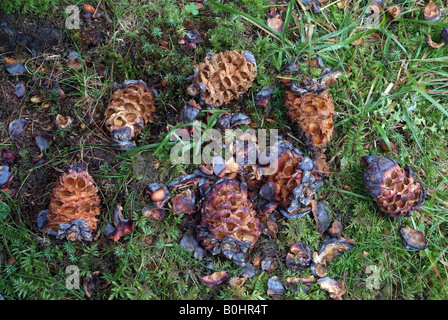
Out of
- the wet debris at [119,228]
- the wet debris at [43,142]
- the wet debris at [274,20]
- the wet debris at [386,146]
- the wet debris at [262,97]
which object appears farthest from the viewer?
the wet debris at [274,20]

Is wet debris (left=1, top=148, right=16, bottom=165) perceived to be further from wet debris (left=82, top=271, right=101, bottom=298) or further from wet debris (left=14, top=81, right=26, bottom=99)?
wet debris (left=82, top=271, right=101, bottom=298)

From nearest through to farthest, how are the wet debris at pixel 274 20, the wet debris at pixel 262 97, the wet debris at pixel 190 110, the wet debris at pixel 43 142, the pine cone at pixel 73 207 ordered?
the pine cone at pixel 73 207
the wet debris at pixel 190 110
the wet debris at pixel 43 142
the wet debris at pixel 262 97
the wet debris at pixel 274 20

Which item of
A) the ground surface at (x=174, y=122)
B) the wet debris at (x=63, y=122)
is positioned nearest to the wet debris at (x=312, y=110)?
the ground surface at (x=174, y=122)

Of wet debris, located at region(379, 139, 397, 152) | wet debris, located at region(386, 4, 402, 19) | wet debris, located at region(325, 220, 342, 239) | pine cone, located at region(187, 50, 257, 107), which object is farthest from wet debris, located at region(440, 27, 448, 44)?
wet debris, located at region(325, 220, 342, 239)

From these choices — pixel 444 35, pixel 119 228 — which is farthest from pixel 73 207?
pixel 444 35

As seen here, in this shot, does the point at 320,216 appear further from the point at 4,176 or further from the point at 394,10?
the point at 4,176

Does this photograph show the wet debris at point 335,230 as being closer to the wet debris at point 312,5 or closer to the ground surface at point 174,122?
the ground surface at point 174,122
